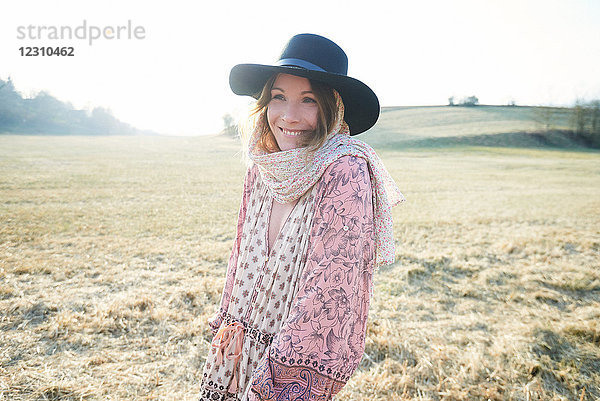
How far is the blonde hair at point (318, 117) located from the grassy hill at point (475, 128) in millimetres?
39883

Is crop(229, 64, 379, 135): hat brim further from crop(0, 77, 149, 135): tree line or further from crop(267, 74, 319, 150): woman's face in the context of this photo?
crop(0, 77, 149, 135): tree line

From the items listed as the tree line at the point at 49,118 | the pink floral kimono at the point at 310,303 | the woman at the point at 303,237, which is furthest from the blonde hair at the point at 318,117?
the tree line at the point at 49,118

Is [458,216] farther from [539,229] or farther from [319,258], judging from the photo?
[319,258]

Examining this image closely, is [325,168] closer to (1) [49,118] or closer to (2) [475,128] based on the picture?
(2) [475,128]

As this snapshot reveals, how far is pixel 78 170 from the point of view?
16.8 m

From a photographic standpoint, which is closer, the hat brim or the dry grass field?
the hat brim

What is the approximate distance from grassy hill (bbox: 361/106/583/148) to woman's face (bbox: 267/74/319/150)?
132 ft

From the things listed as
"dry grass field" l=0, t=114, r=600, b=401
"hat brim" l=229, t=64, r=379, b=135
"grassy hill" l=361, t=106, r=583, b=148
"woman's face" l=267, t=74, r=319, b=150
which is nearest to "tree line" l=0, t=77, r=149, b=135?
"dry grass field" l=0, t=114, r=600, b=401

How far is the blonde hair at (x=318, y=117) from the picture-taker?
1618mm

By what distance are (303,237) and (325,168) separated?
307 mm

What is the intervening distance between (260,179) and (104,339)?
105 inches

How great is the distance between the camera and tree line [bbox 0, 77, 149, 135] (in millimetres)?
42812

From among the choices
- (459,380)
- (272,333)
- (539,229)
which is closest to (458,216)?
(539,229)

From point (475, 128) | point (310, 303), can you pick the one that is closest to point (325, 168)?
point (310, 303)
